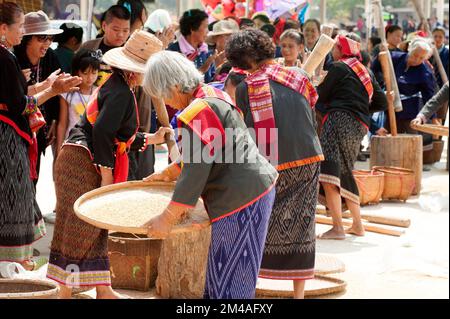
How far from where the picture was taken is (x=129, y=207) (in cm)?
391

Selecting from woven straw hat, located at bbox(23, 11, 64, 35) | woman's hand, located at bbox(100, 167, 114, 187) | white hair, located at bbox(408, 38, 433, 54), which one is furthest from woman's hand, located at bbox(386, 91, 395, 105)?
woman's hand, located at bbox(100, 167, 114, 187)

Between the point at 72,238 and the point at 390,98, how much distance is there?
4894mm

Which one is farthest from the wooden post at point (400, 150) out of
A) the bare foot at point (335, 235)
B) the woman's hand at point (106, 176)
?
the woman's hand at point (106, 176)

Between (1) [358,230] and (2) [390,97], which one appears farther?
(2) [390,97]

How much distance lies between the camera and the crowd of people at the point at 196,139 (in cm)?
364

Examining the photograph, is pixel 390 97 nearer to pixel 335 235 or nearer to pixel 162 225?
pixel 335 235

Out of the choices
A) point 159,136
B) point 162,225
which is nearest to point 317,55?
point 159,136

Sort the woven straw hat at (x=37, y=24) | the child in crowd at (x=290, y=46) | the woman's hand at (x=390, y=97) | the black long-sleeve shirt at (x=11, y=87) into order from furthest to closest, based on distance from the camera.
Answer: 1. the woman's hand at (x=390, y=97)
2. the child in crowd at (x=290, y=46)
3. the woven straw hat at (x=37, y=24)
4. the black long-sleeve shirt at (x=11, y=87)

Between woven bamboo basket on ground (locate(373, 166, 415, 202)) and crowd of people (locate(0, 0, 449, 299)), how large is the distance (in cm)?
131

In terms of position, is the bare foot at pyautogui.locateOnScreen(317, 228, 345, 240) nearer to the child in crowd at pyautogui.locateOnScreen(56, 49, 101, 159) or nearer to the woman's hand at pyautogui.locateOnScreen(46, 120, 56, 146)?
the child in crowd at pyautogui.locateOnScreen(56, 49, 101, 159)

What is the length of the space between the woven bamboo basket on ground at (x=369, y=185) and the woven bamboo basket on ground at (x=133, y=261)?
3.36 meters

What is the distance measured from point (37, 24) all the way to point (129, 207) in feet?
9.07

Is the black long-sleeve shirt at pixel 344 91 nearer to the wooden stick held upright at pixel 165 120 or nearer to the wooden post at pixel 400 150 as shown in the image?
the wooden stick held upright at pixel 165 120

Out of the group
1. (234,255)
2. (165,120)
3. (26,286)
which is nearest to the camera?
(234,255)
